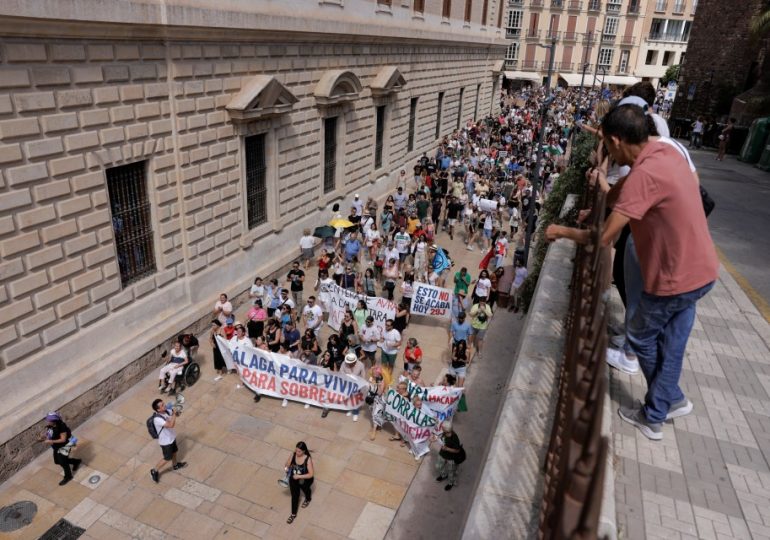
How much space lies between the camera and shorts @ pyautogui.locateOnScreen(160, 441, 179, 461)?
9.00 meters

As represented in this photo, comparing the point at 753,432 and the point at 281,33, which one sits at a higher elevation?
the point at 281,33

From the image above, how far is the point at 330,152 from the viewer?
1930 cm

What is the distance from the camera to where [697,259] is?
3.53 meters

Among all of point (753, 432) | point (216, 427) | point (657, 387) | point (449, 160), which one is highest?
point (657, 387)

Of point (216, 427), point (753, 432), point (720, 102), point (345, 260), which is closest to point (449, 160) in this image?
point (345, 260)

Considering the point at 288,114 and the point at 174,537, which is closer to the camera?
the point at 174,537

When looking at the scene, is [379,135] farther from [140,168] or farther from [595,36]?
[595,36]

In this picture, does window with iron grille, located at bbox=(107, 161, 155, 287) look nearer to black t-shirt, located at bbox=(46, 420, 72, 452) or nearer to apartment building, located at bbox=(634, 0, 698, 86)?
black t-shirt, located at bbox=(46, 420, 72, 452)

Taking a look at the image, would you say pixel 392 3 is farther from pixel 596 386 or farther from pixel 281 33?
pixel 596 386

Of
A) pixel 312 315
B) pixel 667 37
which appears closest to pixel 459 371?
pixel 312 315

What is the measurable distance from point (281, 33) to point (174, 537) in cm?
1188

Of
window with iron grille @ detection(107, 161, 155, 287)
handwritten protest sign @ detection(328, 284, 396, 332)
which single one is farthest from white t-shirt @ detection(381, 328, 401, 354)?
window with iron grille @ detection(107, 161, 155, 287)

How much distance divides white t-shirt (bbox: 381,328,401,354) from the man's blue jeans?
761 centimetres

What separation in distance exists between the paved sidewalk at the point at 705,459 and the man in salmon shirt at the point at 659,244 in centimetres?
18
